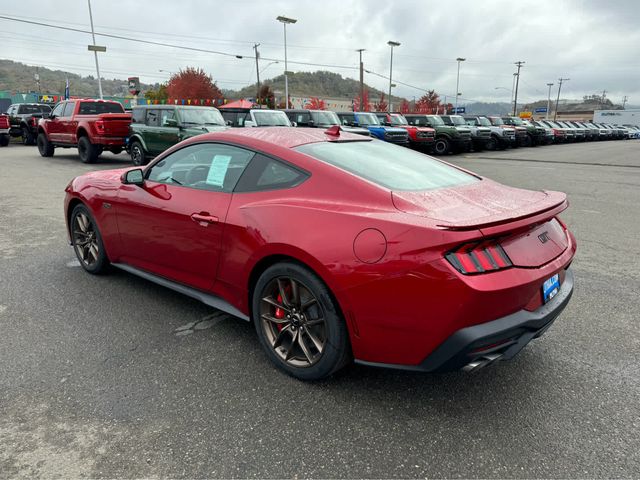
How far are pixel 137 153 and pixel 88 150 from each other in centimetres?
205

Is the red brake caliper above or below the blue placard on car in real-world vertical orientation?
below

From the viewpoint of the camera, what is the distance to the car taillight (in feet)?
7.07

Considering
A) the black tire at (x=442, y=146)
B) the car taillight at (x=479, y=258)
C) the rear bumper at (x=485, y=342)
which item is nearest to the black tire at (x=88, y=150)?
the black tire at (x=442, y=146)

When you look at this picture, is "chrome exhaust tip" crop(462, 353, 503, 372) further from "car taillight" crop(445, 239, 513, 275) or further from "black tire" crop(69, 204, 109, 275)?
"black tire" crop(69, 204, 109, 275)

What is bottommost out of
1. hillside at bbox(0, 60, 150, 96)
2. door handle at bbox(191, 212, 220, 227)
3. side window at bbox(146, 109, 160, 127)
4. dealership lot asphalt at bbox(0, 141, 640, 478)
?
dealership lot asphalt at bbox(0, 141, 640, 478)

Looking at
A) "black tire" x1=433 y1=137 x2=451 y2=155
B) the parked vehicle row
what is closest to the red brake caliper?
the parked vehicle row

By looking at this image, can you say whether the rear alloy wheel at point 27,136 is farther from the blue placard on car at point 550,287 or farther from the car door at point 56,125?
the blue placard on car at point 550,287

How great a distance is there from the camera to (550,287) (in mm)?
2541

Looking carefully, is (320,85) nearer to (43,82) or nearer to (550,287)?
(43,82)

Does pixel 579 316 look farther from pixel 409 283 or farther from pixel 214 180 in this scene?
pixel 214 180

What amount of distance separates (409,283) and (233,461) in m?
1.16

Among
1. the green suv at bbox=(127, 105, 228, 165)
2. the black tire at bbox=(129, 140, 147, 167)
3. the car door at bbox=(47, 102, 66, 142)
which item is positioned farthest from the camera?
the car door at bbox=(47, 102, 66, 142)

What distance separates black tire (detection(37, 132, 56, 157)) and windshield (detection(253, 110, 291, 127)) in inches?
297

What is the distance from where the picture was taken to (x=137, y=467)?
213 cm
